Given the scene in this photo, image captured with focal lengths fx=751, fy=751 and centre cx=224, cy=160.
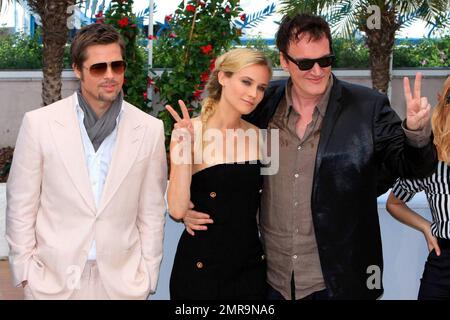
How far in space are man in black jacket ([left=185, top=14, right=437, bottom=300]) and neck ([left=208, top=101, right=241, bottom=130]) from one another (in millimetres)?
239

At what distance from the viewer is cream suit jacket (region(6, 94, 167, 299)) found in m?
3.36

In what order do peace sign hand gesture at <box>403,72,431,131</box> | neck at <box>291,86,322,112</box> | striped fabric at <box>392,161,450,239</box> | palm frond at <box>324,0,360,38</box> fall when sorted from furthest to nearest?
palm frond at <box>324,0,360,38</box>
neck at <box>291,86,322,112</box>
striped fabric at <box>392,161,450,239</box>
peace sign hand gesture at <box>403,72,431,131</box>

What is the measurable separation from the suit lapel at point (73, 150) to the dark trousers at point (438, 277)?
62.0 inches

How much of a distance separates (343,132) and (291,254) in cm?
61

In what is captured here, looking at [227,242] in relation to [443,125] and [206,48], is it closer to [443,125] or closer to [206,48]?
[443,125]

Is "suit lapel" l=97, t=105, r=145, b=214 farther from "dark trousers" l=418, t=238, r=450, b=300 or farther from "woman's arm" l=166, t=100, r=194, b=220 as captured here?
"dark trousers" l=418, t=238, r=450, b=300

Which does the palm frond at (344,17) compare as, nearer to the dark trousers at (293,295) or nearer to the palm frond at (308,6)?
the palm frond at (308,6)

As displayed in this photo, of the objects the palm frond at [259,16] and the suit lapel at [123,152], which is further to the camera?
the palm frond at [259,16]

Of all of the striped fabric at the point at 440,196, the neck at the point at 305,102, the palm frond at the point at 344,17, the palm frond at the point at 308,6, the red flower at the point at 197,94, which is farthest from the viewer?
the palm frond at the point at 344,17

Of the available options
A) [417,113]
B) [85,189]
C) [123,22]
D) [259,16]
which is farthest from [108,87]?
[259,16]

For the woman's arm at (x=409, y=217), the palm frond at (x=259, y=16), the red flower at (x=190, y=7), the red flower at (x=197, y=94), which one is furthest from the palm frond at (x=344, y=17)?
the woman's arm at (x=409, y=217)

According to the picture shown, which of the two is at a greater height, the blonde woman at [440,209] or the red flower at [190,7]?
the red flower at [190,7]

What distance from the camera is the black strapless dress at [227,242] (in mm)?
3502

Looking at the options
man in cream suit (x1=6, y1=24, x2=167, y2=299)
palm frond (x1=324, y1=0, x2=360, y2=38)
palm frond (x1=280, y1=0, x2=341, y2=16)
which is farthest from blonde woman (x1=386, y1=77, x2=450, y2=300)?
palm frond (x1=324, y1=0, x2=360, y2=38)
